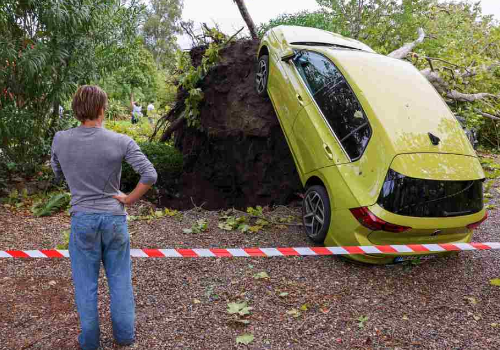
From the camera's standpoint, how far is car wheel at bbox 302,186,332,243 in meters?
4.41

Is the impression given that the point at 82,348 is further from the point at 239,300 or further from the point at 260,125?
the point at 260,125

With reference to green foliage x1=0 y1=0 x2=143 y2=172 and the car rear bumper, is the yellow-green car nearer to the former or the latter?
the car rear bumper

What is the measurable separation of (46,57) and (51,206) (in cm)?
222

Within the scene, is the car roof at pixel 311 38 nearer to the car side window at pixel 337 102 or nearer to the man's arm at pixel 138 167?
the car side window at pixel 337 102

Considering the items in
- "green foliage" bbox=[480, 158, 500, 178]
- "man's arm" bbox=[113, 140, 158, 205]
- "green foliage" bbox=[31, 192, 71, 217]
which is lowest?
"green foliage" bbox=[31, 192, 71, 217]

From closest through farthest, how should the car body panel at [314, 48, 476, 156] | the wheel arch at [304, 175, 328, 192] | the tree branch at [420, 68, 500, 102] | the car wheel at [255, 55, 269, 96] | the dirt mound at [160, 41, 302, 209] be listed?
the car body panel at [314, 48, 476, 156] → the wheel arch at [304, 175, 328, 192] → the car wheel at [255, 55, 269, 96] → the dirt mound at [160, 41, 302, 209] → the tree branch at [420, 68, 500, 102]

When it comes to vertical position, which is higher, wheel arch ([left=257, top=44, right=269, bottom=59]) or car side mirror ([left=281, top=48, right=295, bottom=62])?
wheel arch ([left=257, top=44, right=269, bottom=59])

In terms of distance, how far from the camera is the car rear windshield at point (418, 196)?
3.87m

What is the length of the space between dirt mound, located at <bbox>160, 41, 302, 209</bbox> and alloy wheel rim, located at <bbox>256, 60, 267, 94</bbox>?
0.21m

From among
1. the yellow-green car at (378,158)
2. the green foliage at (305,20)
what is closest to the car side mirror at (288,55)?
the yellow-green car at (378,158)

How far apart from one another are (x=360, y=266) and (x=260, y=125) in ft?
10.9

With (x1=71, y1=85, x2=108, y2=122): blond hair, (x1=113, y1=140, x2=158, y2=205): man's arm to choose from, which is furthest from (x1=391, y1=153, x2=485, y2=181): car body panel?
(x1=71, y1=85, x2=108, y2=122): blond hair

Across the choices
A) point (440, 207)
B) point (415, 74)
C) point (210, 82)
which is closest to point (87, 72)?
point (210, 82)

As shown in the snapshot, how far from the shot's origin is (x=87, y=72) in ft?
22.0
